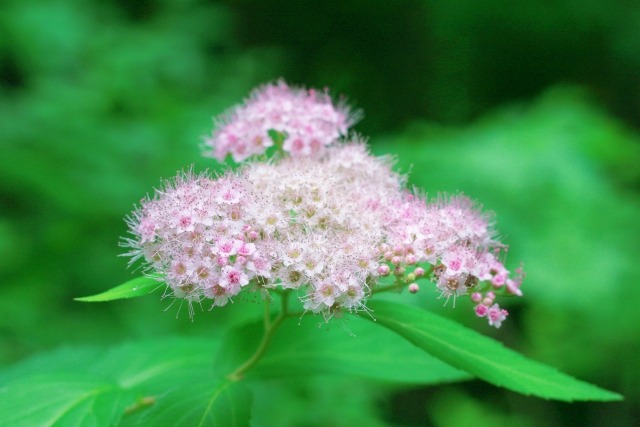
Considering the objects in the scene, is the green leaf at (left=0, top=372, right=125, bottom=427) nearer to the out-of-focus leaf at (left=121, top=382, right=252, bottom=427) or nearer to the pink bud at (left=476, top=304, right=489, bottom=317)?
the out-of-focus leaf at (left=121, top=382, right=252, bottom=427)

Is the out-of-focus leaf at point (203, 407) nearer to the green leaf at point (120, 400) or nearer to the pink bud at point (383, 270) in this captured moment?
the green leaf at point (120, 400)

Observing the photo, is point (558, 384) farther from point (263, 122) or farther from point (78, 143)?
point (78, 143)

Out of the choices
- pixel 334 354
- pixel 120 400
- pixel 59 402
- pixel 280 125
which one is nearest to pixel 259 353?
pixel 334 354

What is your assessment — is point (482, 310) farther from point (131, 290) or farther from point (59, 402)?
point (59, 402)

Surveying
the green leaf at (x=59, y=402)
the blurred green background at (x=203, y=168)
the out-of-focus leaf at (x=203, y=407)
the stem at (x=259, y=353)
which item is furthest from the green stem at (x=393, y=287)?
the blurred green background at (x=203, y=168)

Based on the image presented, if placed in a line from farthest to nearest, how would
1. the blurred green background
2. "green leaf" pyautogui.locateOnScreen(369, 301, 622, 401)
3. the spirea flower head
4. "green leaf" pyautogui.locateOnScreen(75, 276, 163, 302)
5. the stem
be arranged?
1. the blurred green background
2. the spirea flower head
3. the stem
4. "green leaf" pyautogui.locateOnScreen(369, 301, 622, 401)
5. "green leaf" pyautogui.locateOnScreen(75, 276, 163, 302)

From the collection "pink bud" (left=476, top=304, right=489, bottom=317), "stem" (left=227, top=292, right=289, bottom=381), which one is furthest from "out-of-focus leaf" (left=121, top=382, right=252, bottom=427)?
"pink bud" (left=476, top=304, right=489, bottom=317)
